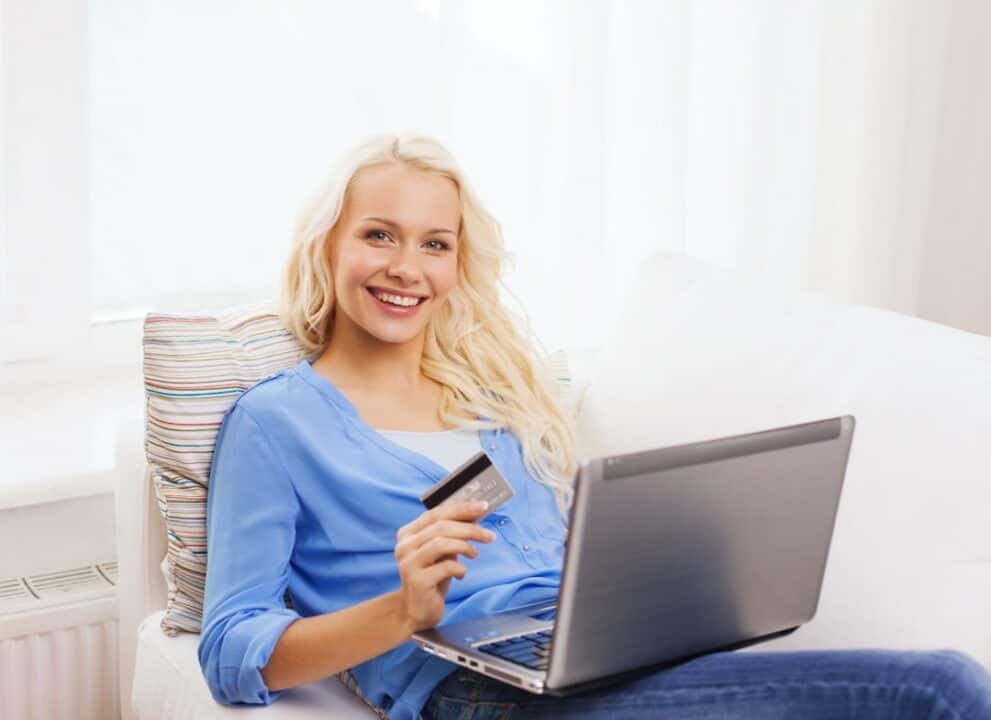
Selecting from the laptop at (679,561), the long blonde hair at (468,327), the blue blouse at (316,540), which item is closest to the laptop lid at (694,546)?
the laptop at (679,561)

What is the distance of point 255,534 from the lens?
1.50 m

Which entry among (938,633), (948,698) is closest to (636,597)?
(948,698)

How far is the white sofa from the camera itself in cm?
149

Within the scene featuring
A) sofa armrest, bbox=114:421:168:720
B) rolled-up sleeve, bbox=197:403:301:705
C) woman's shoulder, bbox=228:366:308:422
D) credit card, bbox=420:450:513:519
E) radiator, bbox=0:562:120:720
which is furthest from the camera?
radiator, bbox=0:562:120:720

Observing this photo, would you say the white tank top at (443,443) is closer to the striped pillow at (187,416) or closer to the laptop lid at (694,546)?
the striped pillow at (187,416)

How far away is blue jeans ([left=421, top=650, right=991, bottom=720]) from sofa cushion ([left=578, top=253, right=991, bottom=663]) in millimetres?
185

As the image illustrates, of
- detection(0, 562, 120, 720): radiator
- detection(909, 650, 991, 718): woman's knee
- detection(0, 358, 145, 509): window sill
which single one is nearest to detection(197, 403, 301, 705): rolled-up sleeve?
detection(0, 358, 145, 509): window sill

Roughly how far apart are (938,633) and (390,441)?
0.59 m

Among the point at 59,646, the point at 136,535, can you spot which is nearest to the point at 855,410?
the point at 136,535

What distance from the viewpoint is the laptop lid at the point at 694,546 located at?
4.00ft

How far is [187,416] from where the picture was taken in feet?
5.22

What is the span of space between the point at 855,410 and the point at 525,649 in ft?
1.51

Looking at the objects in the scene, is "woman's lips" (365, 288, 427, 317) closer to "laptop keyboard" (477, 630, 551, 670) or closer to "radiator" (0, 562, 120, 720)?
"laptop keyboard" (477, 630, 551, 670)

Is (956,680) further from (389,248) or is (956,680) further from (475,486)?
(389,248)
